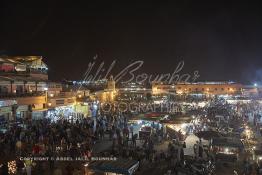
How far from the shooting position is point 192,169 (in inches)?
582

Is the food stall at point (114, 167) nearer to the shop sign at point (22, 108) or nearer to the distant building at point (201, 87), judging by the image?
the shop sign at point (22, 108)

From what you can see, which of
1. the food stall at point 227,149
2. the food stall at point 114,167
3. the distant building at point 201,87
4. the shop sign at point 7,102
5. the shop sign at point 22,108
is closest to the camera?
the food stall at point 114,167

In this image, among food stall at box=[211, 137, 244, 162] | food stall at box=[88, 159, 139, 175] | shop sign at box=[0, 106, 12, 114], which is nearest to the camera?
food stall at box=[88, 159, 139, 175]

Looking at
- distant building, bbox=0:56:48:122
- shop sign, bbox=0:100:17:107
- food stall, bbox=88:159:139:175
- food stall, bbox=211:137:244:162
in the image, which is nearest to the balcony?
distant building, bbox=0:56:48:122

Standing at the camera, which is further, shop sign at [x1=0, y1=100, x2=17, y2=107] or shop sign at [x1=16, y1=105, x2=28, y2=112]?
shop sign at [x1=16, y1=105, x2=28, y2=112]

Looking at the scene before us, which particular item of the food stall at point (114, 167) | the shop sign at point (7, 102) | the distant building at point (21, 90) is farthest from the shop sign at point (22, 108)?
the food stall at point (114, 167)

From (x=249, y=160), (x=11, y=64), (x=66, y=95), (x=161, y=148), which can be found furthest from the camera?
(x=66, y=95)

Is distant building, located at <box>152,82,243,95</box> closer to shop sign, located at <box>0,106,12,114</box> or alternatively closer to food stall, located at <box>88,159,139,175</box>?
shop sign, located at <box>0,106,12,114</box>

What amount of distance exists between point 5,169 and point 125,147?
8.28 meters

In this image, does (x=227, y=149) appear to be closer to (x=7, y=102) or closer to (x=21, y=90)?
(x=7, y=102)

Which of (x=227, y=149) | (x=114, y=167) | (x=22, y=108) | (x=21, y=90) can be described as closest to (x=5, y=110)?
(x=22, y=108)

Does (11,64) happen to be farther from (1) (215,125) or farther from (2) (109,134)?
(1) (215,125)

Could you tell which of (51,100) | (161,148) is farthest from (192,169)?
(51,100)

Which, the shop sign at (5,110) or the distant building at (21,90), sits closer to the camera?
the shop sign at (5,110)
